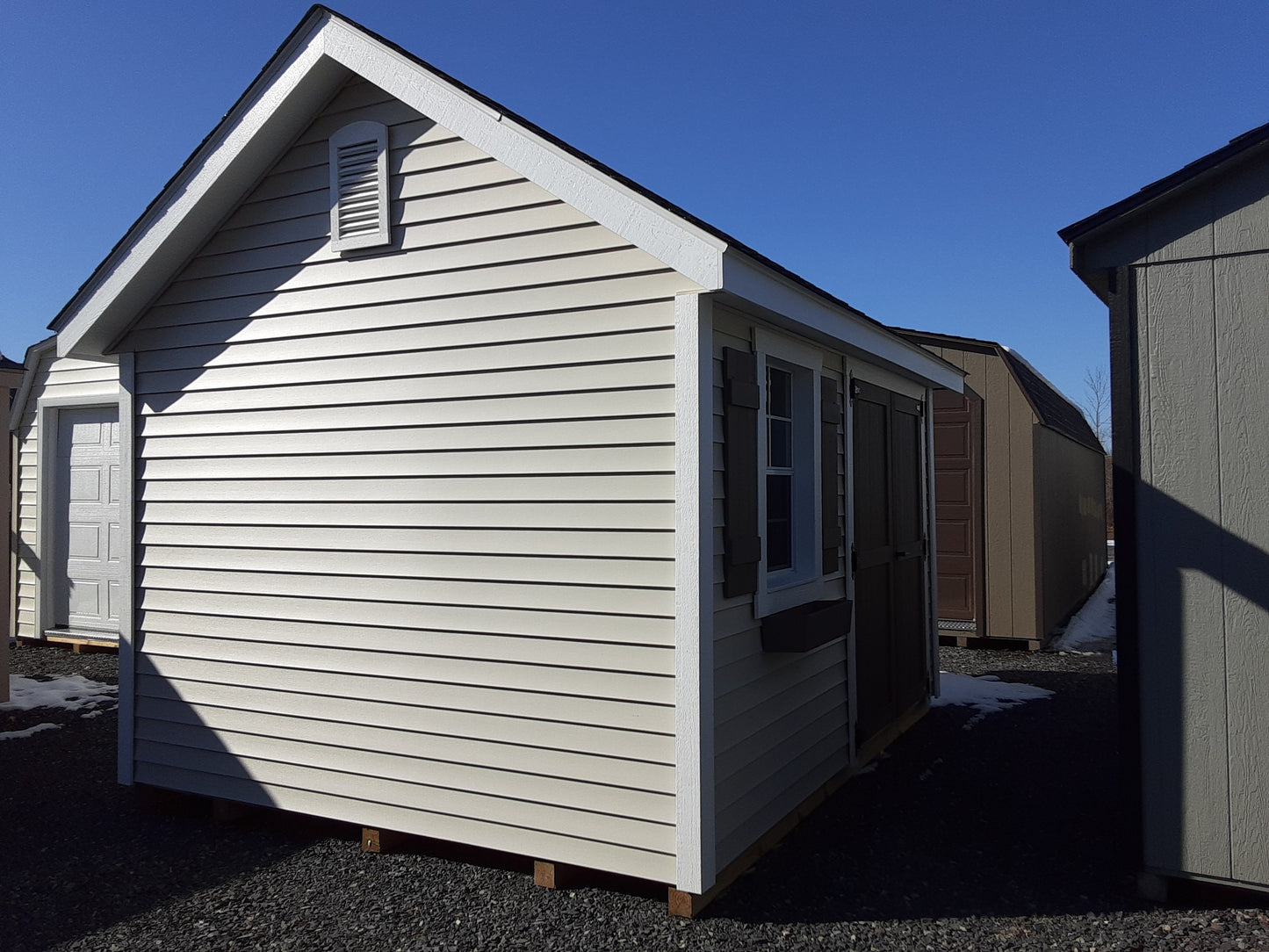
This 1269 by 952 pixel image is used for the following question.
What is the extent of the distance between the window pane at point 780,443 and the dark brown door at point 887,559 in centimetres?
75

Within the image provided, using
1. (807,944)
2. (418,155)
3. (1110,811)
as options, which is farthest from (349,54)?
(1110,811)

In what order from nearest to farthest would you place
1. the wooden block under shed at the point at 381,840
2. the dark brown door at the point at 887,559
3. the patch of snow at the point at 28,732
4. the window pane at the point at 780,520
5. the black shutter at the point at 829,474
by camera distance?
the wooden block under shed at the point at 381,840 < the window pane at the point at 780,520 < the black shutter at the point at 829,474 < the dark brown door at the point at 887,559 < the patch of snow at the point at 28,732

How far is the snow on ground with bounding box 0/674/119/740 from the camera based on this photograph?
754 centimetres

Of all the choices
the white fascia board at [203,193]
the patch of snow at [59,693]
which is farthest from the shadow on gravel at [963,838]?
the patch of snow at [59,693]

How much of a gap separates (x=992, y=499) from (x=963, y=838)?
586 cm

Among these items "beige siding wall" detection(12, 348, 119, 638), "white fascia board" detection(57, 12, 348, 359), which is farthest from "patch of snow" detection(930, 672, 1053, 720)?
"beige siding wall" detection(12, 348, 119, 638)

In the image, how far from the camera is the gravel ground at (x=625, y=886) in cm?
367

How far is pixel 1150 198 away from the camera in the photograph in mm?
3842

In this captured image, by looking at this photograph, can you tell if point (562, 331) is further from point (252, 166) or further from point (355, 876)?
point (355, 876)

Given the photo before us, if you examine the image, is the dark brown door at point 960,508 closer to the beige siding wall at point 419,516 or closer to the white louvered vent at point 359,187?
the beige siding wall at point 419,516

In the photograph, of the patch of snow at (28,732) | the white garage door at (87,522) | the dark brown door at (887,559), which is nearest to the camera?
the dark brown door at (887,559)

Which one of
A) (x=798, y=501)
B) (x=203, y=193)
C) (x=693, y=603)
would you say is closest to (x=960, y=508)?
(x=798, y=501)

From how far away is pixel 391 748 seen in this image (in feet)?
14.9

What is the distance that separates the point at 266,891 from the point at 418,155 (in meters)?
3.52
